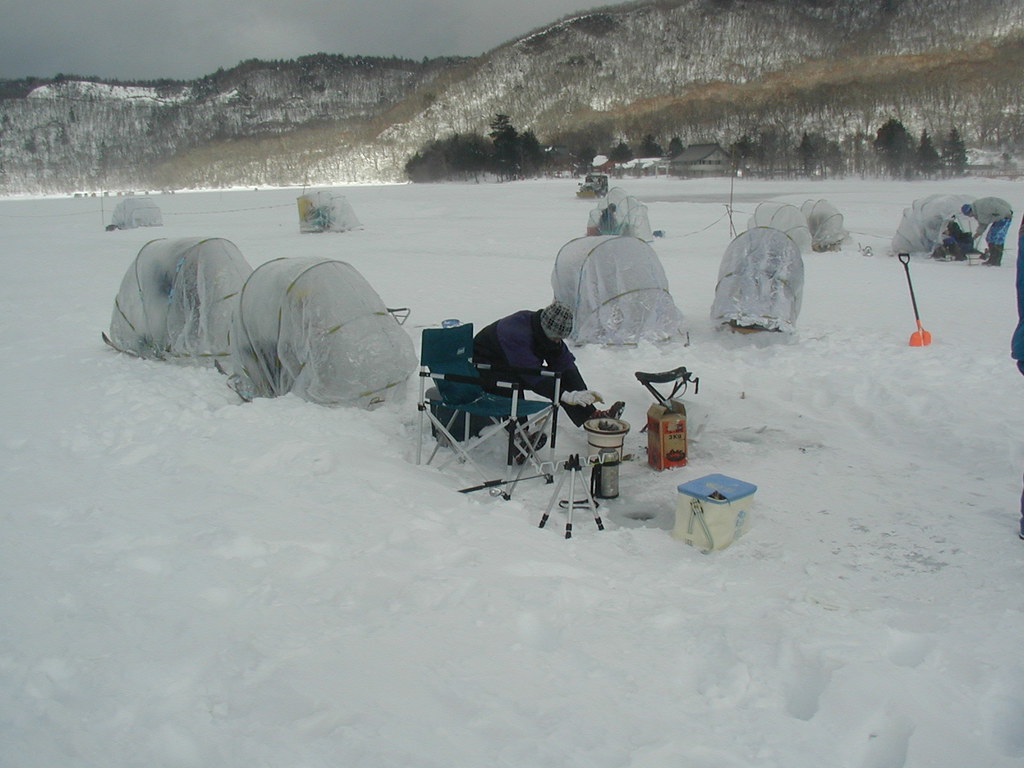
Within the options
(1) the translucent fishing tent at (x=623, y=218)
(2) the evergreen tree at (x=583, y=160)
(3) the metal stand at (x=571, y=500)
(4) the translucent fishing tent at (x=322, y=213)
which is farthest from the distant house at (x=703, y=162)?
(3) the metal stand at (x=571, y=500)

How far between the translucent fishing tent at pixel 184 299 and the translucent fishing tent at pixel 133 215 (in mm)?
24857

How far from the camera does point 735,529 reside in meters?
3.79

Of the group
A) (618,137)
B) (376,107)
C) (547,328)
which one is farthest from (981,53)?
(547,328)

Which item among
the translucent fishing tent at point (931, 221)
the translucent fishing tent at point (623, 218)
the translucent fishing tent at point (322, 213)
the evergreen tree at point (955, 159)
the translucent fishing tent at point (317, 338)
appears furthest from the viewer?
the evergreen tree at point (955, 159)

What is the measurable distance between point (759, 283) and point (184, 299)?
6630 mm

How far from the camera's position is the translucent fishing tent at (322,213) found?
82.2 feet

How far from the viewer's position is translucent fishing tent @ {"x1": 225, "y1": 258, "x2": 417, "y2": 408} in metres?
5.76

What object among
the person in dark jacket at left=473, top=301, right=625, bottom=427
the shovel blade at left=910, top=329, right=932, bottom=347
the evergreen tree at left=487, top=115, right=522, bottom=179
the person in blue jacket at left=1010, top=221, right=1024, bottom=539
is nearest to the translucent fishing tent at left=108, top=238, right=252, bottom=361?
the person in dark jacket at left=473, top=301, right=625, bottom=427

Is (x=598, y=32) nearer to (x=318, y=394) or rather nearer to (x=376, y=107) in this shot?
(x=376, y=107)

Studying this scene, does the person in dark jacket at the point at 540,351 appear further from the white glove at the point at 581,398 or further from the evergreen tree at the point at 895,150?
the evergreen tree at the point at 895,150

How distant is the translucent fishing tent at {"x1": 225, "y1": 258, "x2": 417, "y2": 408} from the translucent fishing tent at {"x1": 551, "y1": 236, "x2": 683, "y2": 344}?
3050mm

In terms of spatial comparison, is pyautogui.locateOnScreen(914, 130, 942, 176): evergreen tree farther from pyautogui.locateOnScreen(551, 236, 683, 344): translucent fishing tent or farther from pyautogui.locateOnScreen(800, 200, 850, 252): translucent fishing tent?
pyautogui.locateOnScreen(551, 236, 683, 344): translucent fishing tent

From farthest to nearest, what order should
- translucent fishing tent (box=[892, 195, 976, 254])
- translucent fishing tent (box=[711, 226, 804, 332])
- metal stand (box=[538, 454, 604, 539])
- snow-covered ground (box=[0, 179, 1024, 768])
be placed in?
1. translucent fishing tent (box=[892, 195, 976, 254])
2. translucent fishing tent (box=[711, 226, 804, 332])
3. metal stand (box=[538, 454, 604, 539])
4. snow-covered ground (box=[0, 179, 1024, 768])

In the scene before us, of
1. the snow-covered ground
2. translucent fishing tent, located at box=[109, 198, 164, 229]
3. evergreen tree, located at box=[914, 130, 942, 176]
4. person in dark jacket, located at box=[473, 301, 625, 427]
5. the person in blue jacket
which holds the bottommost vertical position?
the snow-covered ground
